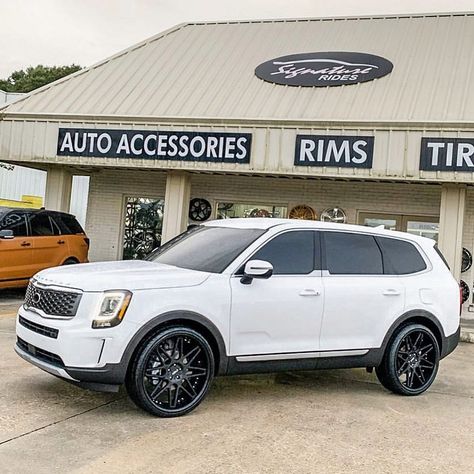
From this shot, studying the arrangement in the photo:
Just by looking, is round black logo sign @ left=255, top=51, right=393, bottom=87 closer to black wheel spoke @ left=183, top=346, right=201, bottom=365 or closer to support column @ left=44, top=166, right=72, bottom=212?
support column @ left=44, top=166, right=72, bottom=212

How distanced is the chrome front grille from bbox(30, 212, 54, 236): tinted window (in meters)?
6.62

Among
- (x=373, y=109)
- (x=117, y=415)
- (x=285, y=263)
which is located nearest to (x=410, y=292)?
(x=285, y=263)

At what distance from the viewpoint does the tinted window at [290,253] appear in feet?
19.4

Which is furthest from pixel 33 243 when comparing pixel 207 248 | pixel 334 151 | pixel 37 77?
pixel 37 77

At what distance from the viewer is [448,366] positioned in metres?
8.20

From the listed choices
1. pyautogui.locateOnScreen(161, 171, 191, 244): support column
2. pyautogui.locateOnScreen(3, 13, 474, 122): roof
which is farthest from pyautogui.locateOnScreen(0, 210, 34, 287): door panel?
pyautogui.locateOnScreen(3, 13, 474, 122): roof

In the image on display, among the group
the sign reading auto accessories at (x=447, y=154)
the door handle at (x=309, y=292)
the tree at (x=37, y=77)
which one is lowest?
the door handle at (x=309, y=292)

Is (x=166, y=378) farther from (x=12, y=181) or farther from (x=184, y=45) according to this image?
(x=12, y=181)

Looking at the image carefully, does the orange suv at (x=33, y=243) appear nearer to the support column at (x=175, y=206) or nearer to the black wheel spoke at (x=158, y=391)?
the support column at (x=175, y=206)

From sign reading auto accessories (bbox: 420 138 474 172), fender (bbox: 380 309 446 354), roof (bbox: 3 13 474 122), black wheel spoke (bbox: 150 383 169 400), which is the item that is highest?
roof (bbox: 3 13 474 122)

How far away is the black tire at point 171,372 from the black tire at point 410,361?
204cm

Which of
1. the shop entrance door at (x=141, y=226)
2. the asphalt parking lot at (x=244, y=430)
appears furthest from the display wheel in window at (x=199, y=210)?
the asphalt parking lot at (x=244, y=430)

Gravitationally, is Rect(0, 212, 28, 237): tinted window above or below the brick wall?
below

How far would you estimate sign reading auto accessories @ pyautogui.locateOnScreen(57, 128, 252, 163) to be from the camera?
12469 millimetres
